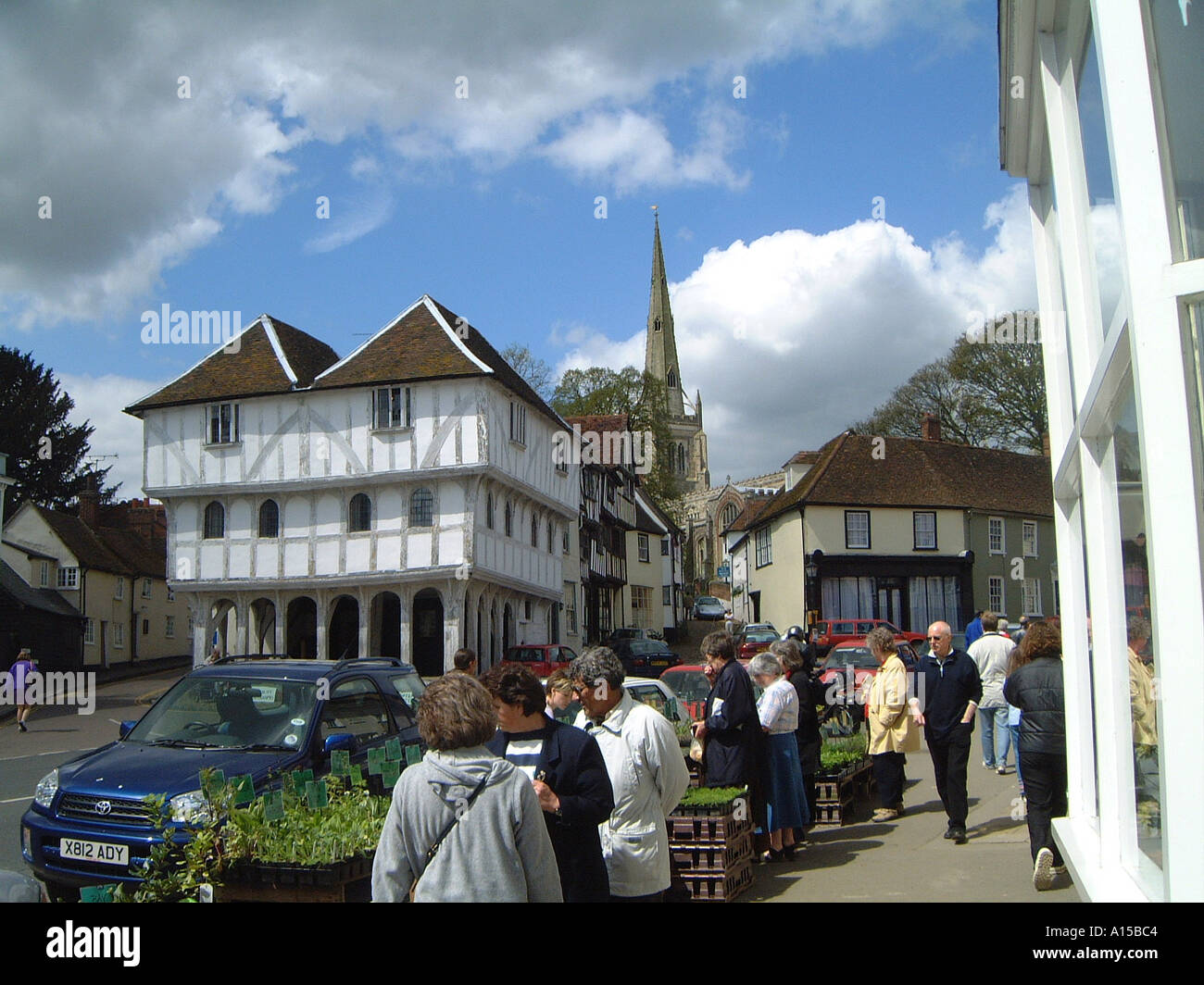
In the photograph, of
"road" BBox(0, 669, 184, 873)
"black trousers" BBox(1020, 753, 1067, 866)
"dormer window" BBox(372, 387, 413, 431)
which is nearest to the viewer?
"black trousers" BBox(1020, 753, 1067, 866)

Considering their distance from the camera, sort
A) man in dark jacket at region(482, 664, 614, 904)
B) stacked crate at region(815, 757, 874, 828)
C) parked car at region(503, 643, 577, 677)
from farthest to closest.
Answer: parked car at region(503, 643, 577, 677) < stacked crate at region(815, 757, 874, 828) < man in dark jacket at region(482, 664, 614, 904)

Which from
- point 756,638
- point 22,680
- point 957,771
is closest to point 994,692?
point 957,771

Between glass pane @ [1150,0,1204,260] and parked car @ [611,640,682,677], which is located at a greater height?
glass pane @ [1150,0,1204,260]

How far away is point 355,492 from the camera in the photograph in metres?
33.5

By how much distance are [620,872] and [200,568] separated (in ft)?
107

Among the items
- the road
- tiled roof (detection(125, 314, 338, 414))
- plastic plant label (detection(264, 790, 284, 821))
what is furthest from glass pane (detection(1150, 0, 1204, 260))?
tiled roof (detection(125, 314, 338, 414))

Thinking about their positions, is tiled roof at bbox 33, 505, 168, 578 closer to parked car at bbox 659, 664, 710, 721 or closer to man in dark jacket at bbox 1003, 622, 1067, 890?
parked car at bbox 659, 664, 710, 721

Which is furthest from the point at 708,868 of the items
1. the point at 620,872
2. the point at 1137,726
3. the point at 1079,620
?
the point at 1137,726

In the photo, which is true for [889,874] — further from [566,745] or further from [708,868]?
[566,745]

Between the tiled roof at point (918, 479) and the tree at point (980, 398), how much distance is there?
1757 millimetres

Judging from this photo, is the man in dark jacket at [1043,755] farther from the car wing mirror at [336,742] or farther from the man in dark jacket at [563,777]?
the car wing mirror at [336,742]

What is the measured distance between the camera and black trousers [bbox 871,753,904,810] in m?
10.0

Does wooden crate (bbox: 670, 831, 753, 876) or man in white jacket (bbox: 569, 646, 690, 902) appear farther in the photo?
wooden crate (bbox: 670, 831, 753, 876)

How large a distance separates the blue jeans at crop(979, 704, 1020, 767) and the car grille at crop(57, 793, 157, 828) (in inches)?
369
